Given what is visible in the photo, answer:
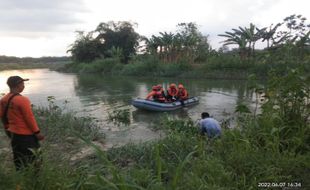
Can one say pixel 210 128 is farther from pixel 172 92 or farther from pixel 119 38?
pixel 119 38

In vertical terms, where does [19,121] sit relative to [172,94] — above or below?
above

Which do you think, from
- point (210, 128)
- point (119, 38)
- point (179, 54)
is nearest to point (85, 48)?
point (119, 38)

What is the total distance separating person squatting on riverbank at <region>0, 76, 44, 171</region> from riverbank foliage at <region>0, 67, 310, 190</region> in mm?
227

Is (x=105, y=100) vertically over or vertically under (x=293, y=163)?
under

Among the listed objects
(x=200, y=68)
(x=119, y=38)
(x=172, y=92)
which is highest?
(x=119, y=38)

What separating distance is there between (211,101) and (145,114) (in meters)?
5.00

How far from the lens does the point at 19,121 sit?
160 inches

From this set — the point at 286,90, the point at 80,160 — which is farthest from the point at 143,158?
the point at 286,90

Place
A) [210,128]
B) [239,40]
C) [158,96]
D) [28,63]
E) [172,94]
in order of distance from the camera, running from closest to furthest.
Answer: [210,128], [158,96], [172,94], [239,40], [28,63]

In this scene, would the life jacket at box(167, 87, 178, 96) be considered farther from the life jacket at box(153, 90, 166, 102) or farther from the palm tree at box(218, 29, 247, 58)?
the palm tree at box(218, 29, 247, 58)

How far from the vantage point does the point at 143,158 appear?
543 cm

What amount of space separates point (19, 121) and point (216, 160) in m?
2.43

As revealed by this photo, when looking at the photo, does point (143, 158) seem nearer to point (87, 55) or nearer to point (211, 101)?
point (211, 101)

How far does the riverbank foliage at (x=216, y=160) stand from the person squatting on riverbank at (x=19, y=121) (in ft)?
0.75
